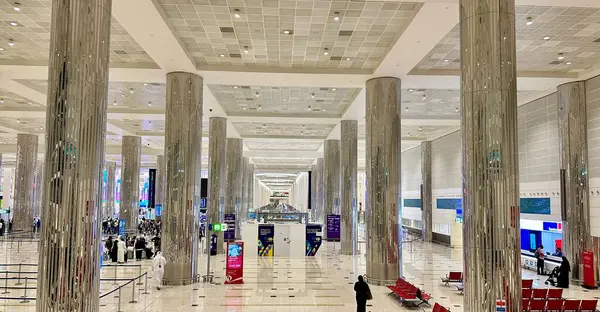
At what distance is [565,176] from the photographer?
17.0 metres

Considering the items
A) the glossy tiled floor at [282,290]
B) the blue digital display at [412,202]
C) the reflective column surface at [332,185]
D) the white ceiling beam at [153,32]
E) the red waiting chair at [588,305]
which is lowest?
the glossy tiled floor at [282,290]

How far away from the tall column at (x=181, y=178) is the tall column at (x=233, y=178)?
43.7 ft

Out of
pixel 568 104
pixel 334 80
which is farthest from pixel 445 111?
pixel 334 80

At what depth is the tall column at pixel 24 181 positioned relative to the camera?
33.0 meters

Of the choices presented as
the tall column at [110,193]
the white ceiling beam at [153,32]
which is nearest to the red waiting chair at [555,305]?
the white ceiling beam at [153,32]

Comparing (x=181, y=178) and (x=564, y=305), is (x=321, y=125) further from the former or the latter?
(x=564, y=305)

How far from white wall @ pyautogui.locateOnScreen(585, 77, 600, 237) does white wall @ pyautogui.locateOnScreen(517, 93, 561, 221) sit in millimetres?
2253

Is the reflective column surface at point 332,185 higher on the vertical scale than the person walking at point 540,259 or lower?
higher

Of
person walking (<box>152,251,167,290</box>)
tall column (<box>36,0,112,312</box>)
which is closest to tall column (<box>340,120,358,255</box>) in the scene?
person walking (<box>152,251,167,290</box>)

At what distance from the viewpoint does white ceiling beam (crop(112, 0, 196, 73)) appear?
1091 centimetres

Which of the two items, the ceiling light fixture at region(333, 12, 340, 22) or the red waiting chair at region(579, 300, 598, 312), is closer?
the red waiting chair at region(579, 300, 598, 312)

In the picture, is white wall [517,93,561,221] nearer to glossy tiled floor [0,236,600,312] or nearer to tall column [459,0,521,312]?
glossy tiled floor [0,236,600,312]

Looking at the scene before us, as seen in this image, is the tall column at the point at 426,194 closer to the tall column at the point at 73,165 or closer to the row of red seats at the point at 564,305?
the row of red seats at the point at 564,305

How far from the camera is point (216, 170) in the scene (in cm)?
2453
